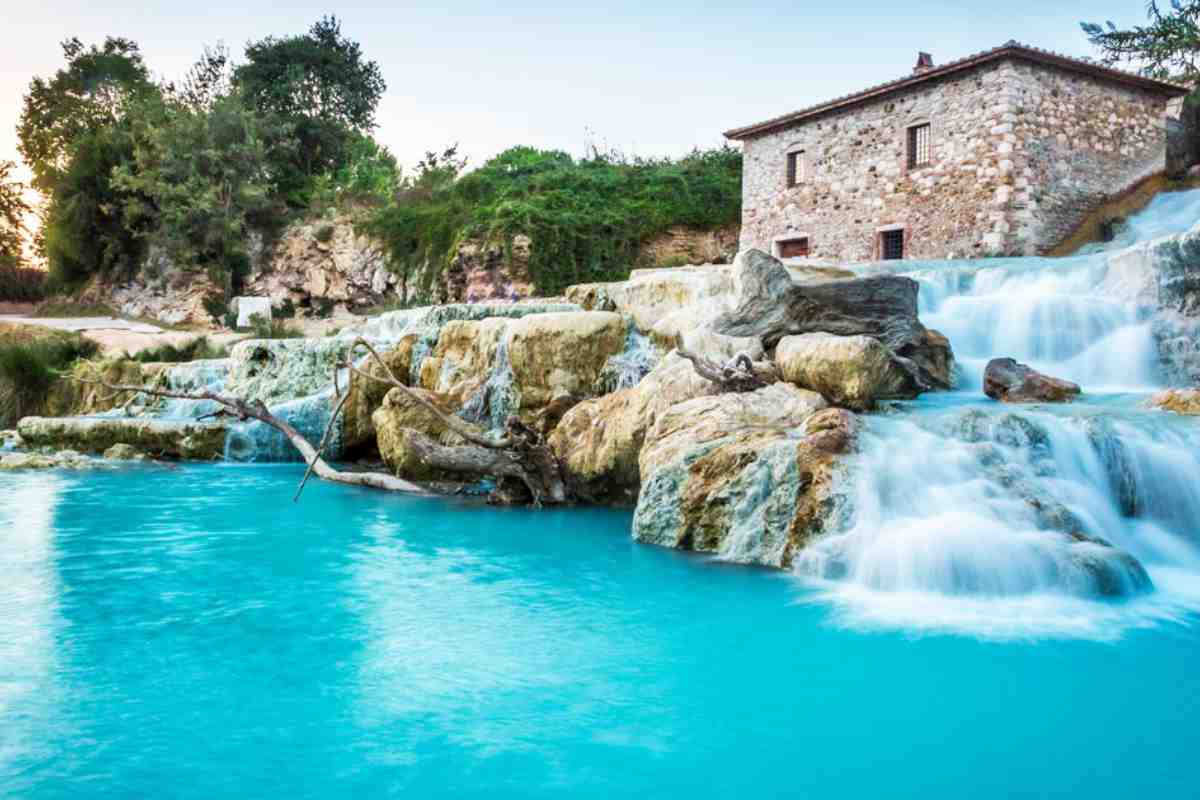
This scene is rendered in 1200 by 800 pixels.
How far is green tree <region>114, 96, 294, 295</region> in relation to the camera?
87.4 feet

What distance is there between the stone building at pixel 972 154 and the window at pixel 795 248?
86mm

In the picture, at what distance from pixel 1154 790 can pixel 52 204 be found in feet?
110

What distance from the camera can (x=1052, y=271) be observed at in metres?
11.8

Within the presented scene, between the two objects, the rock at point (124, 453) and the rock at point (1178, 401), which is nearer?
the rock at point (1178, 401)

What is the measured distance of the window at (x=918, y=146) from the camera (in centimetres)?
1778

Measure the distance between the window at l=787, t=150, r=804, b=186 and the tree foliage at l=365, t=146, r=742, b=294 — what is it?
253cm

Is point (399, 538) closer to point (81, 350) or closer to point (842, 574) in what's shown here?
point (842, 574)

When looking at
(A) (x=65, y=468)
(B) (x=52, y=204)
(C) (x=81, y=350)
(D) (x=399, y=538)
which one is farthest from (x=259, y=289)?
(D) (x=399, y=538)

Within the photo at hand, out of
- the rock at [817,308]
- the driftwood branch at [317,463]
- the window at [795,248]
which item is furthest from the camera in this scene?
the window at [795,248]

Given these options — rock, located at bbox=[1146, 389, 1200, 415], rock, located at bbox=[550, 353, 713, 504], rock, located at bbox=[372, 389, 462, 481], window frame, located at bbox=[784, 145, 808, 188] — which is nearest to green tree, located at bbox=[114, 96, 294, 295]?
window frame, located at bbox=[784, 145, 808, 188]

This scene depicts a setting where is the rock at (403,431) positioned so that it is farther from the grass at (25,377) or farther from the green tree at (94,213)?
the green tree at (94,213)

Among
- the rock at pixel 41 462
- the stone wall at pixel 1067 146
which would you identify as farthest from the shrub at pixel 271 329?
the stone wall at pixel 1067 146

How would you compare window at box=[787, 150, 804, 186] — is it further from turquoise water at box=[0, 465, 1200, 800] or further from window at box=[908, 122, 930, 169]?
turquoise water at box=[0, 465, 1200, 800]

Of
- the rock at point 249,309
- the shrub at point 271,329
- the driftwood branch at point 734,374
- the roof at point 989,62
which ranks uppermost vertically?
the roof at point 989,62
